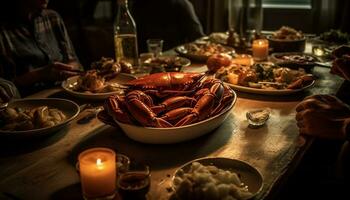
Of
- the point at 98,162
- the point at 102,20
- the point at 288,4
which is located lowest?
the point at 102,20

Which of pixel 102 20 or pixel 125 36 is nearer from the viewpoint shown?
pixel 125 36

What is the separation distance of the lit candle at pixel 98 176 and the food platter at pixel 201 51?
1.48m

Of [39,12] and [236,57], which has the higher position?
[39,12]

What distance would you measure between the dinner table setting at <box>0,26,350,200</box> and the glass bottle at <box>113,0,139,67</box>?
41cm

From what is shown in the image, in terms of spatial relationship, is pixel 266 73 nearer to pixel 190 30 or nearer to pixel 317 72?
pixel 317 72

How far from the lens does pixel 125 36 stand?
89.4 inches

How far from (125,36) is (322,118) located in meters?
1.25

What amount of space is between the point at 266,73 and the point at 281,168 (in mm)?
833

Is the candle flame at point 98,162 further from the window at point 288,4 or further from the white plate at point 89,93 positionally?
the window at point 288,4

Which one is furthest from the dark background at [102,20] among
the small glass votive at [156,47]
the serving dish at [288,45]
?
the small glass votive at [156,47]

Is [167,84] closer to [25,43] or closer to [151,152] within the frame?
[151,152]

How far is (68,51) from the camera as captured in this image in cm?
299

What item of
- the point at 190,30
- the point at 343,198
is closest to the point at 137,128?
the point at 343,198

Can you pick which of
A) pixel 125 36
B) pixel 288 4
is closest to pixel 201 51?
pixel 125 36
